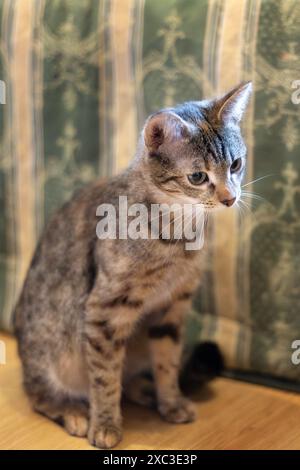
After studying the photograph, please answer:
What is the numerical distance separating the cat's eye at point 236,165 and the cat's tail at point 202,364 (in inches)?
18.6

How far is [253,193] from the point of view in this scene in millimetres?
1532

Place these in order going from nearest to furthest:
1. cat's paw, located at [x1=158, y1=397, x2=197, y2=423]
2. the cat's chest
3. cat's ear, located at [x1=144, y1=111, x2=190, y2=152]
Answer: cat's ear, located at [x1=144, y1=111, x2=190, y2=152] < the cat's chest < cat's paw, located at [x1=158, y1=397, x2=197, y2=423]

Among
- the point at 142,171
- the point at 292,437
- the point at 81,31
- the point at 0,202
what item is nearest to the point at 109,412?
the point at 292,437

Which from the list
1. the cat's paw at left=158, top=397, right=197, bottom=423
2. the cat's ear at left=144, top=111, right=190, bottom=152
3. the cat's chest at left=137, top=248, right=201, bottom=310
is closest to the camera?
the cat's ear at left=144, top=111, right=190, bottom=152

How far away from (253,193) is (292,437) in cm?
55

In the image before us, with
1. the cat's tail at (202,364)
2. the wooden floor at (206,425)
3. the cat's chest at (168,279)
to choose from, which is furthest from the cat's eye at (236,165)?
the wooden floor at (206,425)

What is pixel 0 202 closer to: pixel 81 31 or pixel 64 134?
pixel 64 134

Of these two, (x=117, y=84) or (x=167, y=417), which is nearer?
(x=167, y=417)

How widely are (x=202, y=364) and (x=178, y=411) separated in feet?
0.39

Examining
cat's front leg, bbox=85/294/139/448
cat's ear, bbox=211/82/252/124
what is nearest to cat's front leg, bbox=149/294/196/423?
cat's front leg, bbox=85/294/139/448

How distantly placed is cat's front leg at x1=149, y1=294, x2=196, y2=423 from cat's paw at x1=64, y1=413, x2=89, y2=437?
0.18 metres

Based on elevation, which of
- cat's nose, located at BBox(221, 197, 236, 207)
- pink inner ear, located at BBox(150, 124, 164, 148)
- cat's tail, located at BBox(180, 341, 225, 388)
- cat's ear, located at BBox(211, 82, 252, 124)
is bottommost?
cat's tail, located at BBox(180, 341, 225, 388)

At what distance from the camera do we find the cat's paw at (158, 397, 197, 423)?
1.48 m

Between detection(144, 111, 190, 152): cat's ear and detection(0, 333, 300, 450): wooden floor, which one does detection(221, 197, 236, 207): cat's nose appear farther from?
detection(0, 333, 300, 450): wooden floor
